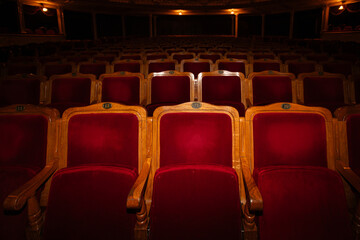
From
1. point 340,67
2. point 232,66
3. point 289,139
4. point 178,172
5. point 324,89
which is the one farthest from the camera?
point 232,66

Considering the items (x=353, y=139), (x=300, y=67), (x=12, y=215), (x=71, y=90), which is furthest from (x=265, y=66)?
(x=12, y=215)

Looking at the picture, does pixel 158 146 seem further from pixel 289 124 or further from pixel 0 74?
pixel 0 74

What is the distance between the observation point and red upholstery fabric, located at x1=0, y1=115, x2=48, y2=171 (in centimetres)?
113

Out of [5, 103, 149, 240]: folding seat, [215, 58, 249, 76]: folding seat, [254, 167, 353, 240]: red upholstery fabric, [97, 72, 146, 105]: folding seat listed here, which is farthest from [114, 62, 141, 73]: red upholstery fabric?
[254, 167, 353, 240]: red upholstery fabric

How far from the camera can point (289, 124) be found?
1076mm

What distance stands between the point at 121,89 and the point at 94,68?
885 millimetres

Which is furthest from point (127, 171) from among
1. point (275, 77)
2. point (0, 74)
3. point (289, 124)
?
point (0, 74)

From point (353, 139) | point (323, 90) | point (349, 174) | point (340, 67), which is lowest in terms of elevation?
point (349, 174)

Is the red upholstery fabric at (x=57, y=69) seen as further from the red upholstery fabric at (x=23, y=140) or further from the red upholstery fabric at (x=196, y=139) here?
the red upholstery fabric at (x=196, y=139)

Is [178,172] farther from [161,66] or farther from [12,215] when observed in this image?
[161,66]

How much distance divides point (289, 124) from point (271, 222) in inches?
17.5

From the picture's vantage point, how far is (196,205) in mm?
846

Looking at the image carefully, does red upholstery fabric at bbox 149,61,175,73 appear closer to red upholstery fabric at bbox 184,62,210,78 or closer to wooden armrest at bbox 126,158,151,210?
red upholstery fabric at bbox 184,62,210,78

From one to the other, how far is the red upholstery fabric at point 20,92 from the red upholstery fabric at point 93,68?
2.39ft
